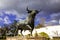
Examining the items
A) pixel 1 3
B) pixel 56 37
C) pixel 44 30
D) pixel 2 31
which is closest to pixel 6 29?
pixel 2 31

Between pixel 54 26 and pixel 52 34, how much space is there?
0.46 meters

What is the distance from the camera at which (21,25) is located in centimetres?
884

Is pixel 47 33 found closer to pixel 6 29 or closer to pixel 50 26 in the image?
pixel 50 26

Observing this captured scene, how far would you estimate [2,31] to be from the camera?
36.4 ft

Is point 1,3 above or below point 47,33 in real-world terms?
above

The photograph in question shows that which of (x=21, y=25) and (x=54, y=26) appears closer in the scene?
(x=21, y=25)

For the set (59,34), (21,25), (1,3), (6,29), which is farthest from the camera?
(6,29)

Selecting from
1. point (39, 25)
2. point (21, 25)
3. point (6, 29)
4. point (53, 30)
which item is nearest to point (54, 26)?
point (53, 30)

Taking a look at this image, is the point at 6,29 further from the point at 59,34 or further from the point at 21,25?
the point at 59,34

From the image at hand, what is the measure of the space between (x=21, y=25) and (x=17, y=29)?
1.42 ft

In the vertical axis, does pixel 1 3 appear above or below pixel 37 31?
above

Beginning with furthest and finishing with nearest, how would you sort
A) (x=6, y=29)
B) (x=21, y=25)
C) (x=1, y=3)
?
(x=6, y=29) < (x=1, y=3) < (x=21, y=25)

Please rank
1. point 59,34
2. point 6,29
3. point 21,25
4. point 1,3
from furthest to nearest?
1. point 6,29
2. point 1,3
3. point 59,34
4. point 21,25

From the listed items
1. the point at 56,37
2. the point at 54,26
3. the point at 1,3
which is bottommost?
the point at 56,37
